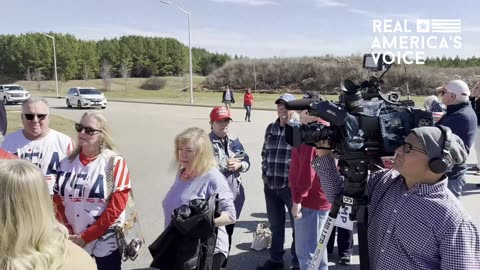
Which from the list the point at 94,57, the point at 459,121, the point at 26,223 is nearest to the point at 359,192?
the point at 26,223

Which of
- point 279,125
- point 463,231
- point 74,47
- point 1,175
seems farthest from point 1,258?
point 74,47

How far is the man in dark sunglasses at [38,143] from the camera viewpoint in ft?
11.5

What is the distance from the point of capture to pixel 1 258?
157 centimetres

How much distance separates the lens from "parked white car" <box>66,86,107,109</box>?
2757 centimetres

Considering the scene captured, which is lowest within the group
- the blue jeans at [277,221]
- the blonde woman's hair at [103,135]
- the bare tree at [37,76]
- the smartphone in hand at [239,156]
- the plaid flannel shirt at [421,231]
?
the blue jeans at [277,221]

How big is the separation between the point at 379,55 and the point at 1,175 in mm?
1758

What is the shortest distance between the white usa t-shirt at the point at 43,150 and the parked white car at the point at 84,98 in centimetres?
2524

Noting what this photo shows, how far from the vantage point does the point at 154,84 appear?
6775 centimetres

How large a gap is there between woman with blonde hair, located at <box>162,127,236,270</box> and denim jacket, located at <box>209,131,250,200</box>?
993 mm

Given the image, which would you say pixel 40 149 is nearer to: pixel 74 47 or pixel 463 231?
pixel 463 231

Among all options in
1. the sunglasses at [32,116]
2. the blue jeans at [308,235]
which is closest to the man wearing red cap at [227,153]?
the blue jeans at [308,235]

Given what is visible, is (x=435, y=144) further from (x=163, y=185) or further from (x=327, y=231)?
(x=163, y=185)

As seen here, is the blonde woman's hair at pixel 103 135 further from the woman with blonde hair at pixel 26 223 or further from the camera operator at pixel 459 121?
the camera operator at pixel 459 121

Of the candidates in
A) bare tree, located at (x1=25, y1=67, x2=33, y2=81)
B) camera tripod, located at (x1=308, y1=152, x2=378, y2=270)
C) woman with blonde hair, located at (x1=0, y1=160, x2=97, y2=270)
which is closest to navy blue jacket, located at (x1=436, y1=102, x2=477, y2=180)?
camera tripod, located at (x1=308, y1=152, x2=378, y2=270)
